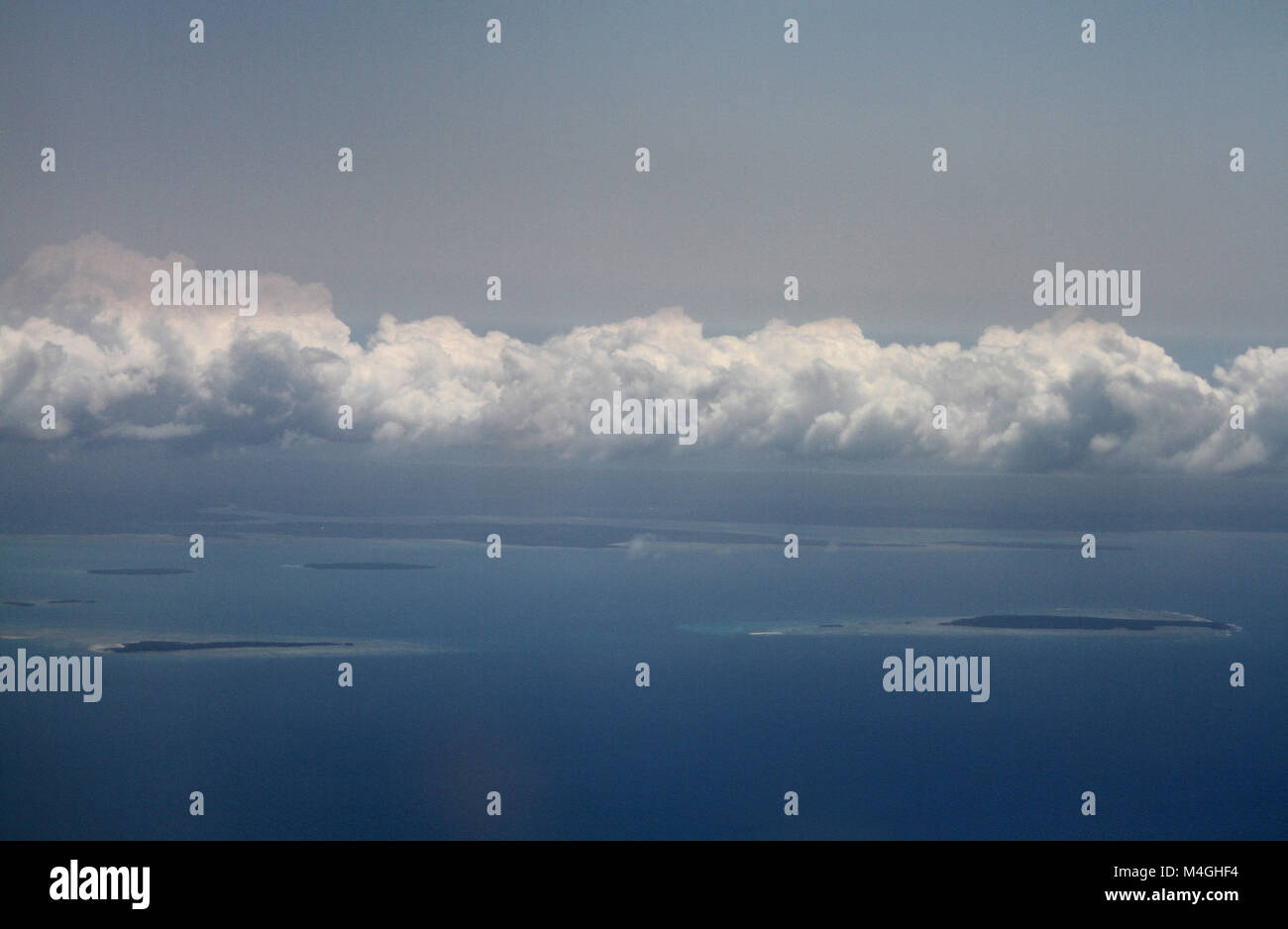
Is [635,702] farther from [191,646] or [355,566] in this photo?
[191,646]

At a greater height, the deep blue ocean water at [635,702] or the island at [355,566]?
the island at [355,566]

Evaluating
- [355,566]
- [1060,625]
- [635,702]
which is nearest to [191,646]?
[355,566]

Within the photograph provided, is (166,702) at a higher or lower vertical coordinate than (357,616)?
lower

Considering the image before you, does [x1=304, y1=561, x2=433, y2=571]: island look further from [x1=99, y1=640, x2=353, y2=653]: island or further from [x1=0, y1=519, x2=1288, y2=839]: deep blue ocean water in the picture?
[x1=99, y1=640, x2=353, y2=653]: island

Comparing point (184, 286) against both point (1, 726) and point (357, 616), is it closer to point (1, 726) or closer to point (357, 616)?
point (357, 616)

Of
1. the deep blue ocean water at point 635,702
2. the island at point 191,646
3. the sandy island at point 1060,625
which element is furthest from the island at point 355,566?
the sandy island at point 1060,625

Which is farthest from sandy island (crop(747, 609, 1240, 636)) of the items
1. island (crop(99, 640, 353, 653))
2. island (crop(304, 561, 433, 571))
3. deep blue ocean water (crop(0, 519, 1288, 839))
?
island (crop(99, 640, 353, 653))

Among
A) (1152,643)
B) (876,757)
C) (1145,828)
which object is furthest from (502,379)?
(1145,828)

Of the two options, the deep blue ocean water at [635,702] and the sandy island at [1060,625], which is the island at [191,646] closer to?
the deep blue ocean water at [635,702]

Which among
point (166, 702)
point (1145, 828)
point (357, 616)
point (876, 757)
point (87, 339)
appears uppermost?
point (87, 339)
